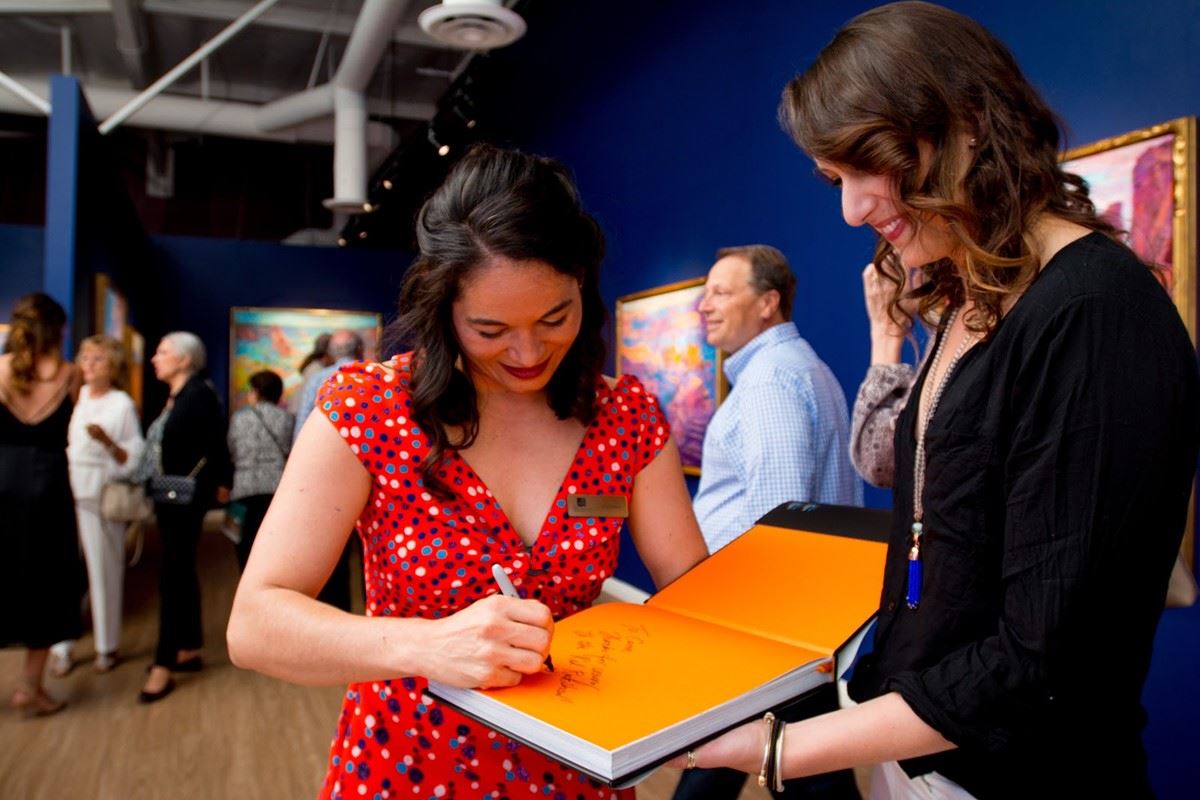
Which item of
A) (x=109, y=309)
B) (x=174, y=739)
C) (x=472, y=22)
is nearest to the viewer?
(x=174, y=739)

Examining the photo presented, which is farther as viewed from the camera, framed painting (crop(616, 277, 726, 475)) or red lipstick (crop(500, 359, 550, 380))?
framed painting (crop(616, 277, 726, 475))

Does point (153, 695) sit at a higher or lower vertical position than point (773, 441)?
lower

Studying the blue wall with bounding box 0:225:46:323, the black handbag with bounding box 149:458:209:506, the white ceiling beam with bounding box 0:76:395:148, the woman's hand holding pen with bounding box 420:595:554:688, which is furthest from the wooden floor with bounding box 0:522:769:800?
the white ceiling beam with bounding box 0:76:395:148

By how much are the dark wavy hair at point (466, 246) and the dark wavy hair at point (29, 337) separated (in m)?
3.57

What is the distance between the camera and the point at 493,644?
88 cm

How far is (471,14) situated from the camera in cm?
482

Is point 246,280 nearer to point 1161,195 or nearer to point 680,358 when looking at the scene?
point 680,358

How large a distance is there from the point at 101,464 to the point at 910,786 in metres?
4.83

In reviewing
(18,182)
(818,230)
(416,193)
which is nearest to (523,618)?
(818,230)

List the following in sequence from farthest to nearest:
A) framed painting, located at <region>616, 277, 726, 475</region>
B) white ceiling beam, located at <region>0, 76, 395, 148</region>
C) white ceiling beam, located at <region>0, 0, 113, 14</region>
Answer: white ceiling beam, located at <region>0, 76, 395, 148</region>
white ceiling beam, located at <region>0, 0, 113, 14</region>
framed painting, located at <region>616, 277, 726, 475</region>

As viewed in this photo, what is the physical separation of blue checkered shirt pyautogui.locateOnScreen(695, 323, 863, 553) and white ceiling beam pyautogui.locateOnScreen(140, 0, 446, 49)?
24.6 feet

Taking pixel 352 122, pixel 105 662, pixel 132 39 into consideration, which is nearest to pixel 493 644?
pixel 105 662

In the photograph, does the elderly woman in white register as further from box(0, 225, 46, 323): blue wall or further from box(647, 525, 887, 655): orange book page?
box(0, 225, 46, 323): blue wall

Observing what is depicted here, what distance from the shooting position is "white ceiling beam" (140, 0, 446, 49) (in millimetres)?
8750
